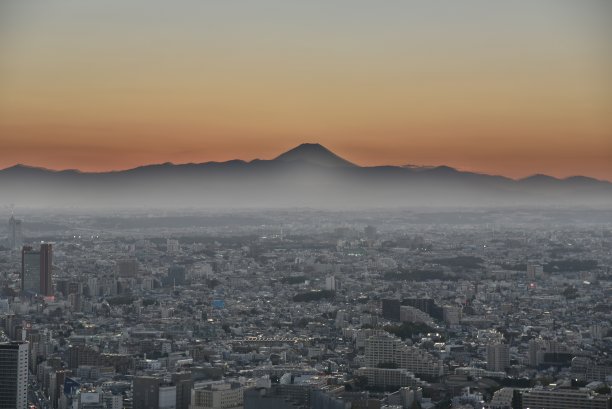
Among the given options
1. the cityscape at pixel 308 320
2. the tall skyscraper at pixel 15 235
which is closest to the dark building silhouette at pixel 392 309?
the cityscape at pixel 308 320

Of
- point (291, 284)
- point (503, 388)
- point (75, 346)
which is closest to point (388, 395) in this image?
point (503, 388)

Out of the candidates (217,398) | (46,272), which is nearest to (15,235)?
(46,272)

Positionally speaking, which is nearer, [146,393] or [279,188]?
[146,393]

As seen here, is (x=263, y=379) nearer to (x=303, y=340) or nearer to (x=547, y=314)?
(x=303, y=340)

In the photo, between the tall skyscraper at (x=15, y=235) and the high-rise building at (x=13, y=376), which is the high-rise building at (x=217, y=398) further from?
the tall skyscraper at (x=15, y=235)

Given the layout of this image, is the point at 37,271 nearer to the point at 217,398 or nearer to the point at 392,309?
the point at 392,309

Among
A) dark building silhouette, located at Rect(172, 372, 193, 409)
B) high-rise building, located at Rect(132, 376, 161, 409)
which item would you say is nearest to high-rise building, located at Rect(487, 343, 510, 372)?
dark building silhouette, located at Rect(172, 372, 193, 409)
